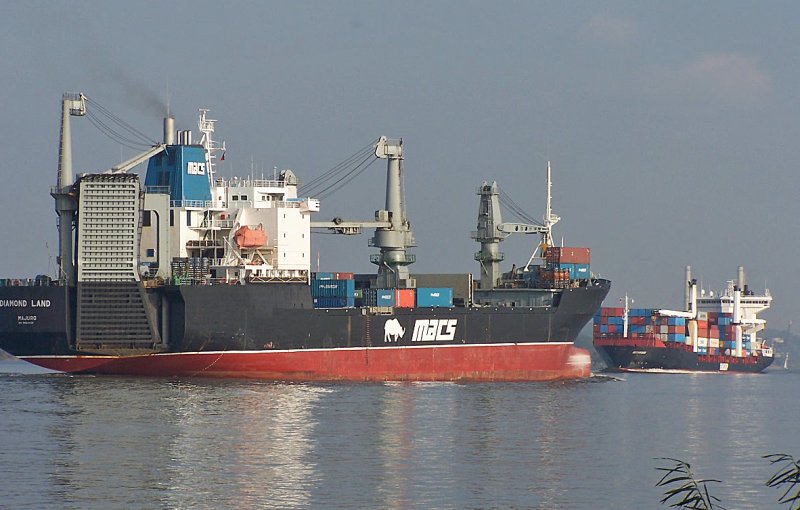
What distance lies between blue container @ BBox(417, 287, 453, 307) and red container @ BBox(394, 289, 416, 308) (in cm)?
51

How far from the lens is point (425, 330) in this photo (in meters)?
58.8

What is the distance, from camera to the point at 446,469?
31.6 meters

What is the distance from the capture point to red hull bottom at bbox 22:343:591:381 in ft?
173

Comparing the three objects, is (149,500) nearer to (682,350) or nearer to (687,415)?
(687,415)

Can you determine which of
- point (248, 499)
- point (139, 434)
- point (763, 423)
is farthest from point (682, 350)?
point (248, 499)

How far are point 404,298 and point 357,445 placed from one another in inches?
957

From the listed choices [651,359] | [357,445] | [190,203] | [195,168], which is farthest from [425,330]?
[651,359]

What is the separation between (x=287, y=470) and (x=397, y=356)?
1078 inches

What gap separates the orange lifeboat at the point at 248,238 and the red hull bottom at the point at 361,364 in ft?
14.8

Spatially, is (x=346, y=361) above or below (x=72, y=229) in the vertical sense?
below

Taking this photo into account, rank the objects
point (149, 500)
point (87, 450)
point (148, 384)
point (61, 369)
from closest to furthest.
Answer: point (149, 500)
point (87, 450)
point (148, 384)
point (61, 369)

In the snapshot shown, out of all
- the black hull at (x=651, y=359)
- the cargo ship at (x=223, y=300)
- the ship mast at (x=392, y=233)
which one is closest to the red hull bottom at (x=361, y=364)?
the cargo ship at (x=223, y=300)

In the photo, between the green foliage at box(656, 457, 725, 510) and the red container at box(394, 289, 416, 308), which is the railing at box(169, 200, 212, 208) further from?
the green foliage at box(656, 457, 725, 510)

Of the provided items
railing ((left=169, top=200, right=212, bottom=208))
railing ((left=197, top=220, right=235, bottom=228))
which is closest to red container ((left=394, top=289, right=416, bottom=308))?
railing ((left=197, top=220, right=235, bottom=228))
